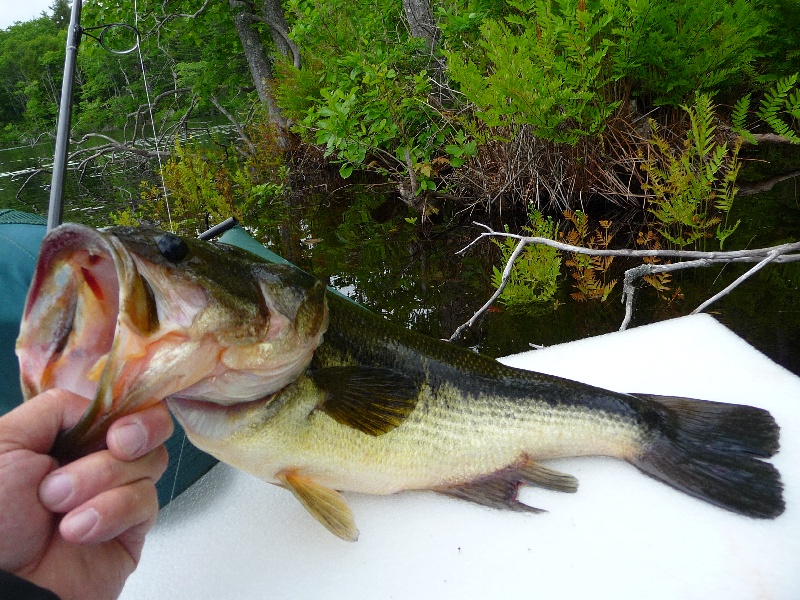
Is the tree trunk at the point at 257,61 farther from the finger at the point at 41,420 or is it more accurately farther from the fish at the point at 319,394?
the finger at the point at 41,420

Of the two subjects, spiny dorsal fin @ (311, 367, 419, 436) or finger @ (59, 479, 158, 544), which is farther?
spiny dorsal fin @ (311, 367, 419, 436)

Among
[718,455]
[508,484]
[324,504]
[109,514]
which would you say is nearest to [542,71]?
[718,455]

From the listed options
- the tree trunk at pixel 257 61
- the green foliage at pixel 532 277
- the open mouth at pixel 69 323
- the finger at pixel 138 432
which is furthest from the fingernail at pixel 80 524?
the tree trunk at pixel 257 61

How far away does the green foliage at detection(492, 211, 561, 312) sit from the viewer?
470 centimetres

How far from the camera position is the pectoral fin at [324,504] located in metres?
1.50

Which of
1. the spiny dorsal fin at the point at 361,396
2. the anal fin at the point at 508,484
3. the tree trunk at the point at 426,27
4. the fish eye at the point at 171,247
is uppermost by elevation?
the tree trunk at the point at 426,27

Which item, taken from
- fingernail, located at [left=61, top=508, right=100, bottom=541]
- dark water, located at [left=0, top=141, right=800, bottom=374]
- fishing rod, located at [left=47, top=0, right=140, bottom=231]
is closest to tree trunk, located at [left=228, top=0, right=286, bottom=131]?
dark water, located at [left=0, top=141, right=800, bottom=374]

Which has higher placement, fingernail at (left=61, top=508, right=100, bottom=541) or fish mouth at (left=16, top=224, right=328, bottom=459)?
fish mouth at (left=16, top=224, right=328, bottom=459)

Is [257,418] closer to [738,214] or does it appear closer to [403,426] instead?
[403,426]

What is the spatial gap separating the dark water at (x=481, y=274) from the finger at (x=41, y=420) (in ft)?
6.85

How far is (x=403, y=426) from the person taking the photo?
158 cm

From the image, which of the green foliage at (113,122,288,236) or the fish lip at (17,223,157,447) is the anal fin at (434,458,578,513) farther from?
the green foliage at (113,122,288,236)

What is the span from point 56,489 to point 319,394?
652mm

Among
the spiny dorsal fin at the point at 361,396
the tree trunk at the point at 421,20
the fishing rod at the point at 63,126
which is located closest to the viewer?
the spiny dorsal fin at the point at 361,396
